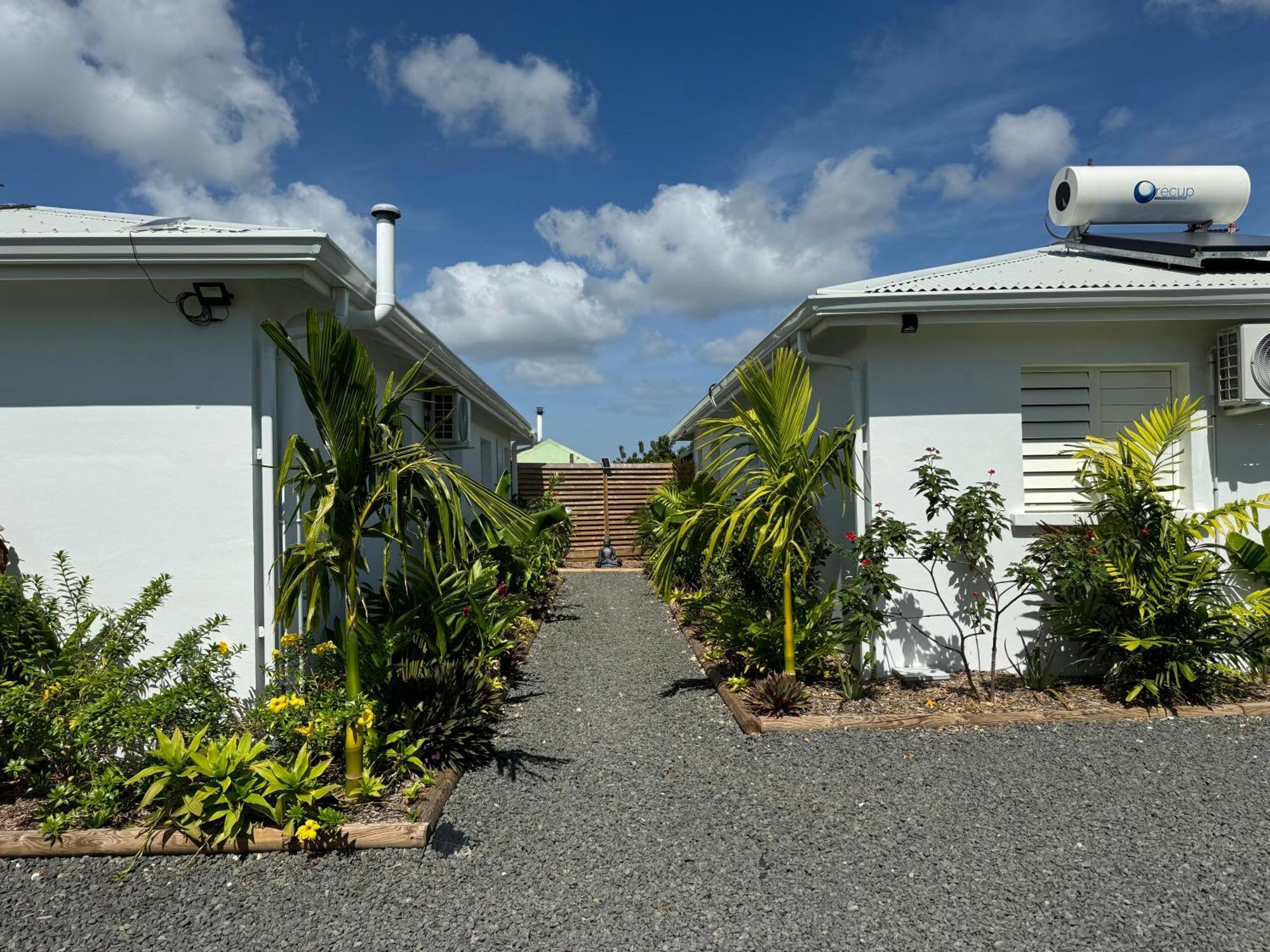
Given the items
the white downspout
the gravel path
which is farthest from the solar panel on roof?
the white downspout

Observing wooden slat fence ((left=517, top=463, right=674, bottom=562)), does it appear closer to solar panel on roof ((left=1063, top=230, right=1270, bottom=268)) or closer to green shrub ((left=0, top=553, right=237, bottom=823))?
solar panel on roof ((left=1063, top=230, right=1270, bottom=268))

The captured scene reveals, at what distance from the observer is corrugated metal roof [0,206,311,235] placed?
4500 mm

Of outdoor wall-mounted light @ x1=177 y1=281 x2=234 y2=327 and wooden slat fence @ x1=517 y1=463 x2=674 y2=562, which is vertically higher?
outdoor wall-mounted light @ x1=177 y1=281 x2=234 y2=327

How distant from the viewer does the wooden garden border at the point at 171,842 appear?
3.63m

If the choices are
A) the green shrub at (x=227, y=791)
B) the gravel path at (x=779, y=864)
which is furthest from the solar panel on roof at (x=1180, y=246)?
the green shrub at (x=227, y=791)

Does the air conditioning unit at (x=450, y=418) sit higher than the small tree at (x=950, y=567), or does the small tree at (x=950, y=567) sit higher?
the air conditioning unit at (x=450, y=418)

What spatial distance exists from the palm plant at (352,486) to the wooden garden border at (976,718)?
8.74 ft

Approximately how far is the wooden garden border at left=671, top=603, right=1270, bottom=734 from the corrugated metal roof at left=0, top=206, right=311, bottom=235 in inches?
177

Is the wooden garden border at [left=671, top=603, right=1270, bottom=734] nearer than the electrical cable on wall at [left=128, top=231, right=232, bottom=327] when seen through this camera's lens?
No

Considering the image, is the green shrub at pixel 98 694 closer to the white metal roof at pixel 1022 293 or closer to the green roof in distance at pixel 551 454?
the white metal roof at pixel 1022 293

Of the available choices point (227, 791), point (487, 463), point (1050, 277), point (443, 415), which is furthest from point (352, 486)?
point (487, 463)

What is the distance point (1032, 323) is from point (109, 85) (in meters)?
8.37

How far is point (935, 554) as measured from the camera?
5.88m

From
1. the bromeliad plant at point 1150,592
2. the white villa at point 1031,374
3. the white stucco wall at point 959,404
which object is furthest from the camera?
the white stucco wall at point 959,404
